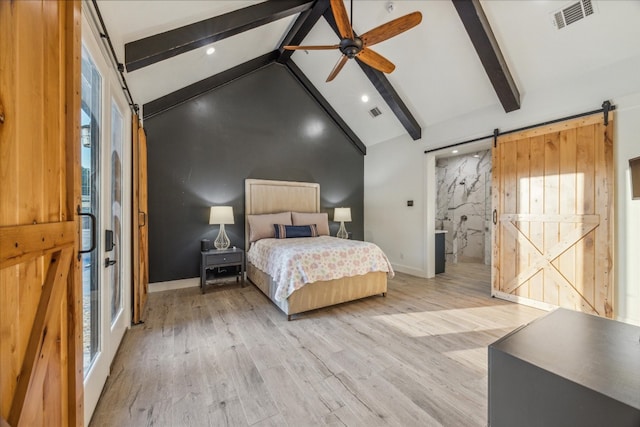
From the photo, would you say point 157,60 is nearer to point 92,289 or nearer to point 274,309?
point 92,289

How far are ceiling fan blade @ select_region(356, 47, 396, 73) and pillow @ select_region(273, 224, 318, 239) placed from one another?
2652 mm

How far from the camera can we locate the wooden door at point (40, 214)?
70cm

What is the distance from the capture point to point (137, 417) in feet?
5.06

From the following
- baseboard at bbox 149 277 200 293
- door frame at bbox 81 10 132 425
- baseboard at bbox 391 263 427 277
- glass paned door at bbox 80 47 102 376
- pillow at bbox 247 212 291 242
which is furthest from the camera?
baseboard at bbox 391 263 427 277

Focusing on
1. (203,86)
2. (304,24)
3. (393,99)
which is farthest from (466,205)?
(203,86)

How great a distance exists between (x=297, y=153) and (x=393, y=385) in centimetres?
425

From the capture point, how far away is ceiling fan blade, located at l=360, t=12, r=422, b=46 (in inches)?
93.7

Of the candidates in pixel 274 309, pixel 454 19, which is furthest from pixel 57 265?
pixel 454 19

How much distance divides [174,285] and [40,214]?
364cm

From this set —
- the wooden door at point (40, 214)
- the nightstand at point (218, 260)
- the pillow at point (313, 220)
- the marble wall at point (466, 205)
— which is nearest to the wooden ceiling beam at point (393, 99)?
the pillow at point (313, 220)

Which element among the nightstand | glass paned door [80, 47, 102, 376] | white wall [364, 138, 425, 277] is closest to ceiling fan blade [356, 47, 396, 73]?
white wall [364, 138, 425, 277]

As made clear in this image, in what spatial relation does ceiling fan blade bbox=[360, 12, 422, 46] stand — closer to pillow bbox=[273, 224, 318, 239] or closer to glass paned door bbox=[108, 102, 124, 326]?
glass paned door bbox=[108, 102, 124, 326]

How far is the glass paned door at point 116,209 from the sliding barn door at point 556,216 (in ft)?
15.1

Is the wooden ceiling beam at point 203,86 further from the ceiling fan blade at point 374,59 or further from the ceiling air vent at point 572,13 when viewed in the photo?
the ceiling air vent at point 572,13
